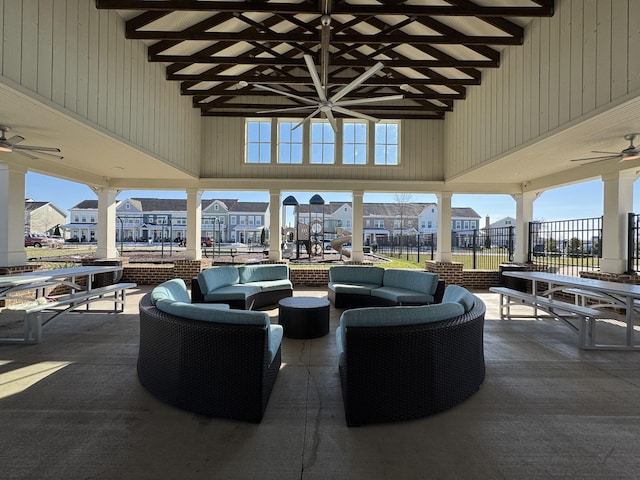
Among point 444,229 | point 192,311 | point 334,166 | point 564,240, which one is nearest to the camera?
point 192,311

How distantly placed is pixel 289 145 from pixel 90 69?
5.29m

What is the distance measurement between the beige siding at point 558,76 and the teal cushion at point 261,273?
4.92 metres

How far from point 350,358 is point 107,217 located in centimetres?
937

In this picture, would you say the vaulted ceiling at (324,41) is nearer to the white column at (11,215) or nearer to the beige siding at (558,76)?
the beige siding at (558,76)

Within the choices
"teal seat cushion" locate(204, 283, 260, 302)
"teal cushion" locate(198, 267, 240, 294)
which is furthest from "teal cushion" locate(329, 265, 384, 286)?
"teal cushion" locate(198, 267, 240, 294)

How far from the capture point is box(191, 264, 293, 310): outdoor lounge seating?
5.59m

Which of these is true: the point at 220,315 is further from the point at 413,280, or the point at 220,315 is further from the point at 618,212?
the point at 618,212

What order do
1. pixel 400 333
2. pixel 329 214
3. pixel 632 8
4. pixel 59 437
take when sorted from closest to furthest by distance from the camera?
pixel 59 437
pixel 400 333
pixel 632 8
pixel 329 214

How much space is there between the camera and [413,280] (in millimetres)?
6203

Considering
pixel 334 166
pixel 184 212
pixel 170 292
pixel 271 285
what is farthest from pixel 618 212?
pixel 184 212

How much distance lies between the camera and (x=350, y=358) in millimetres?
2469

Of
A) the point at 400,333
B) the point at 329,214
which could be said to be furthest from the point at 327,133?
the point at 329,214

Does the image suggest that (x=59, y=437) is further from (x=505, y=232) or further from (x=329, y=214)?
(x=329, y=214)

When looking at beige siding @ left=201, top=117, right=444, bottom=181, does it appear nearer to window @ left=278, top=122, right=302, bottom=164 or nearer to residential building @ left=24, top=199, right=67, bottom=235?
window @ left=278, top=122, right=302, bottom=164
